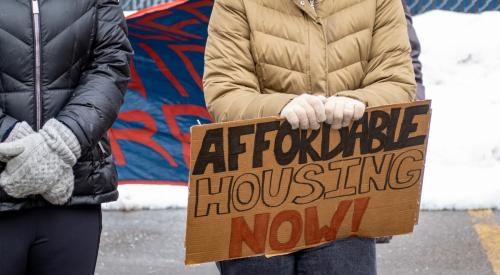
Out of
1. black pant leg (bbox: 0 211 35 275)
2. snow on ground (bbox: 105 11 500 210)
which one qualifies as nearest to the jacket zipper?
black pant leg (bbox: 0 211 35 275)

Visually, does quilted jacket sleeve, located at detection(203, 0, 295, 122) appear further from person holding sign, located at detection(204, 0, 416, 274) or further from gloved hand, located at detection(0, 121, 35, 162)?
gloved hand, located at detection(0, 121, 35, 162)

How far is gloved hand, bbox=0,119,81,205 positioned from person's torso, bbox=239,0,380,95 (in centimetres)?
59

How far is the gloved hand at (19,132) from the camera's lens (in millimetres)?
2709

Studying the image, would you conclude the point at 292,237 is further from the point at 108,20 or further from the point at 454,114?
the point at 454,114

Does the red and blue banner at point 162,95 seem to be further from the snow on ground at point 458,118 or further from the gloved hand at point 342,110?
the gloved hand at point 342,110

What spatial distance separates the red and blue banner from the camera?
16.7 ft

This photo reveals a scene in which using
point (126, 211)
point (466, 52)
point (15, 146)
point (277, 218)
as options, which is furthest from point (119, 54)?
point (466, 52)

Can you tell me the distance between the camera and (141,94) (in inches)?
218

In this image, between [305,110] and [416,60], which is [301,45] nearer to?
[305,110]

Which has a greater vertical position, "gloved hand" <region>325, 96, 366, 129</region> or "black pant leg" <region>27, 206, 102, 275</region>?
"gloved hand" <region>325, 96, 366, 129</region>

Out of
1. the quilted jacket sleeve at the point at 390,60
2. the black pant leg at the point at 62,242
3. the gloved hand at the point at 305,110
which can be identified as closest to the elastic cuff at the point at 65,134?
the black pant leg at the point at 62,242

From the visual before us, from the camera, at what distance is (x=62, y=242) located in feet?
9.25

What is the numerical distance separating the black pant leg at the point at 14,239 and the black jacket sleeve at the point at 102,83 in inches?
10.4

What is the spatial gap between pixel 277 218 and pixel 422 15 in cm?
673
